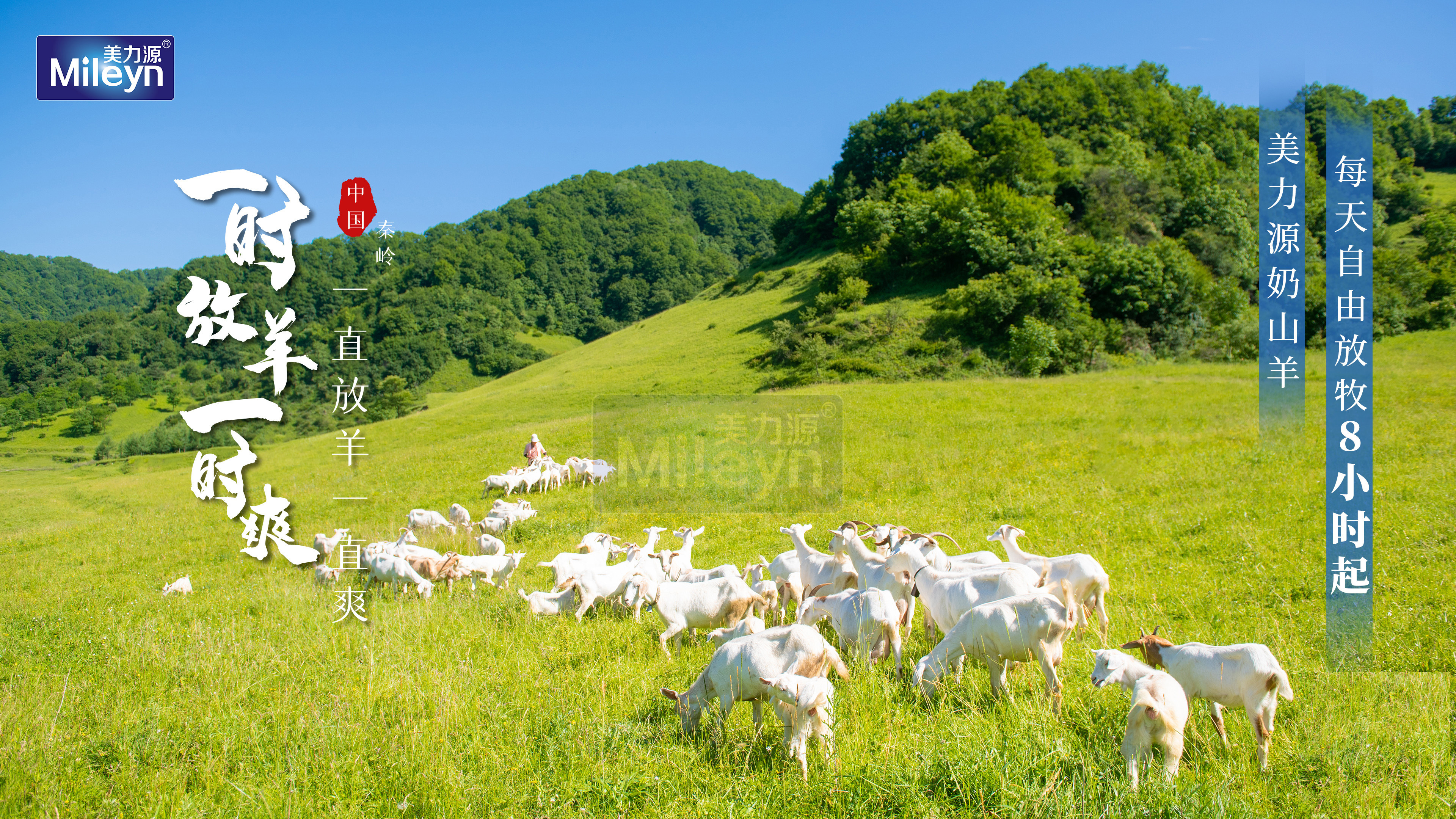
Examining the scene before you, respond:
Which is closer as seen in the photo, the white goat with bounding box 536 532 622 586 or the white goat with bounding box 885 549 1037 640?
the white goat with bounding box 885 549 1037 640

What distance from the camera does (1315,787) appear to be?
15.2 feet

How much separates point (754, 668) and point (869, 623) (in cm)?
176

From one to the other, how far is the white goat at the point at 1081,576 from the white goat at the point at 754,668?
318 cm

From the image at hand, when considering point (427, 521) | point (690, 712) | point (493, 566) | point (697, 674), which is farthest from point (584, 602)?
point (427, 521)

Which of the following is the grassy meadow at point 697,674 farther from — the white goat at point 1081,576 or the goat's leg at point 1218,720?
the white goat at point 1081,576

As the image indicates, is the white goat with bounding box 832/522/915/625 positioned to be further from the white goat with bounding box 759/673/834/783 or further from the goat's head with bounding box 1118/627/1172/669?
the white goat with bounding box 759/673/834/783

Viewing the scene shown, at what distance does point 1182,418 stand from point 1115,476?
8268 millimetres

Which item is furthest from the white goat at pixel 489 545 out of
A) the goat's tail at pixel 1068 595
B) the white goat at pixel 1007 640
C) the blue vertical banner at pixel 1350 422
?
the blue vertical banner at pixel 1350 422

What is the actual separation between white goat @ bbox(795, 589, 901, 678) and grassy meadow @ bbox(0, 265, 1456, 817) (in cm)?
22

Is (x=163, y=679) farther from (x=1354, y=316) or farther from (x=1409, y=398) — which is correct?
(x=1409, y=398)

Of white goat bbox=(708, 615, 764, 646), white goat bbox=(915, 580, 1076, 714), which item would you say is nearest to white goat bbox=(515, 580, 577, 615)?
white goat bbox=(708, 615, 764, 646)

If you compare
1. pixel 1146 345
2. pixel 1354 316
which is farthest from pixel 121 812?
pixel 1146 345

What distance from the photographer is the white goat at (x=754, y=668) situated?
17.3 feet

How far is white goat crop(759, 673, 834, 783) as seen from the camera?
477cm
